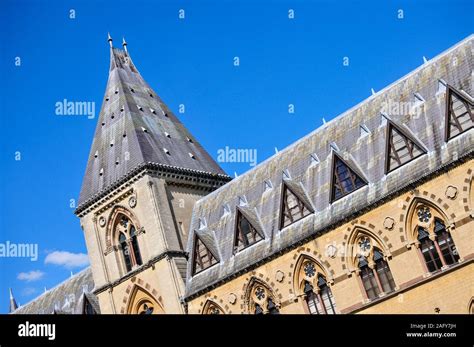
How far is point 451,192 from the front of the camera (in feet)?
92.4

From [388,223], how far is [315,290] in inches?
194

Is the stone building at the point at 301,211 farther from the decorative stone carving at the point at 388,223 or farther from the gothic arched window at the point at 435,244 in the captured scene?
the decorative stone carving at the point at 388,223

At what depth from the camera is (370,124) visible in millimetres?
33500

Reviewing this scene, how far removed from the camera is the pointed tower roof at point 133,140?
41.8 m

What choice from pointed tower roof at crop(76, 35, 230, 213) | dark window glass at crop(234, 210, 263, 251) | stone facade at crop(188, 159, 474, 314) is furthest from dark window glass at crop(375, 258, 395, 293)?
pointed tower roof at crop(76, 35, 230, 213)

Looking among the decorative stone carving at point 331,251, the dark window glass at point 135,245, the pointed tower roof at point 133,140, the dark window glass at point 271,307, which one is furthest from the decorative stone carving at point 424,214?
the dark window glass at point 135,245

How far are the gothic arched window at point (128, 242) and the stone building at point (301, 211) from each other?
3.2 inches

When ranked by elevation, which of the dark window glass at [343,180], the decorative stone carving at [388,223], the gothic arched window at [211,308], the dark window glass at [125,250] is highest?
the dark window glass at [125,250]

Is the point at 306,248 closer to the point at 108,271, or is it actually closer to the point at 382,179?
the point at 382,179

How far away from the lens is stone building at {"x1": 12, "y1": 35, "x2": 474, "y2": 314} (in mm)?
28922

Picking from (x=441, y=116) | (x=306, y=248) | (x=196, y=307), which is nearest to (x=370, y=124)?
(x=441, y=116)
